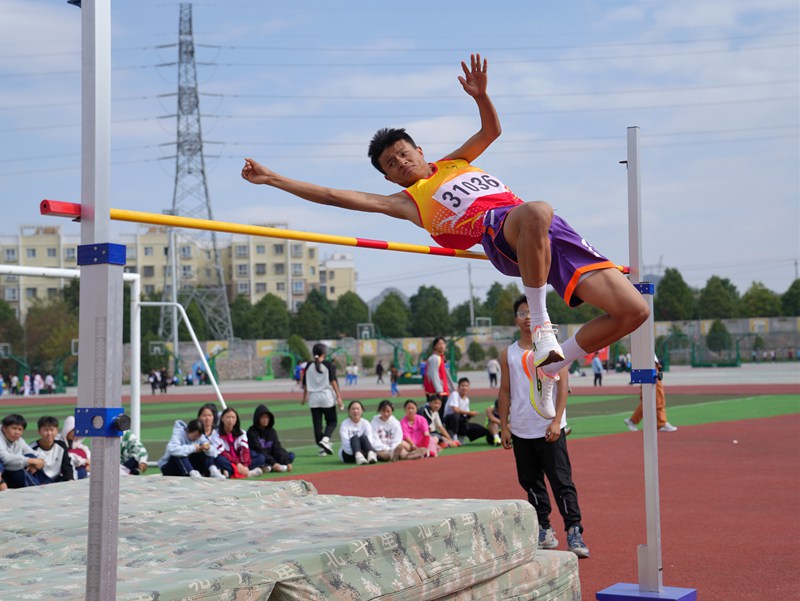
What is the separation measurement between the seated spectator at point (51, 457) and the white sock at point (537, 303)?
6.41 m

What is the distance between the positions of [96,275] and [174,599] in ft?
3.60

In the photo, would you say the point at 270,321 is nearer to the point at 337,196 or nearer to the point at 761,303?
the point at 761,303

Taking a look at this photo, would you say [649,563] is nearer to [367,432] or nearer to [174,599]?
[174,599]

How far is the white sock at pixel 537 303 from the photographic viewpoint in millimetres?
4223

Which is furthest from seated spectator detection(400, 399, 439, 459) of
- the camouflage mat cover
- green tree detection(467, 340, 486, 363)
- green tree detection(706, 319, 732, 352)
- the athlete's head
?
green tree detection(467, 340, 486, 363)

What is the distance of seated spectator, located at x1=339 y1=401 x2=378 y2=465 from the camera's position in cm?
1212

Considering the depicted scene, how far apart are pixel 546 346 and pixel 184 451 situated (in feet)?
22.8

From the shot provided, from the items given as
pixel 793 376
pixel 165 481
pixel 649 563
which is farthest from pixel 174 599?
pixel 793 376

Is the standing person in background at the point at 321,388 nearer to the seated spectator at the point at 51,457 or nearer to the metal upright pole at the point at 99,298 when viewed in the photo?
the seated spectator at the point at 51,457

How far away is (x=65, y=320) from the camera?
6700cm

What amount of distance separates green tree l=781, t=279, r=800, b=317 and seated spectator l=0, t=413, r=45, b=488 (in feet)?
245

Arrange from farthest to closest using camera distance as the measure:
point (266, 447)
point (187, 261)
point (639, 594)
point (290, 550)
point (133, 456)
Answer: point (187, 261) < point (266, 447) < point (133, 456) < point (639, 594) < point (290, 550)

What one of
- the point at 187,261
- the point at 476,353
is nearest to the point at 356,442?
the point at 476,353

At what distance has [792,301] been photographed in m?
76.5
